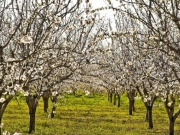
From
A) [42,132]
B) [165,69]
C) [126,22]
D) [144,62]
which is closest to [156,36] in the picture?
[165,69]

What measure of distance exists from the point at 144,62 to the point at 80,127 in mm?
5611

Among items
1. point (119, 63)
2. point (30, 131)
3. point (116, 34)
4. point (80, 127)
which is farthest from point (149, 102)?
point (116, 34)

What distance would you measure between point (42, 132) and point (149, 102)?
852cm

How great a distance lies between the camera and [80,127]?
22.8 meters

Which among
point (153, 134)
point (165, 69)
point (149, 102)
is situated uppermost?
point (165, 69)

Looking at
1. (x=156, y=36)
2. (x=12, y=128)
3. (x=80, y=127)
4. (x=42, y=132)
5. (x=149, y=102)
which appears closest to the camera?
(x=156, y=36)

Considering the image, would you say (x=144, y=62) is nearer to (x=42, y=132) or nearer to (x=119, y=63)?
(x=119, y=63)

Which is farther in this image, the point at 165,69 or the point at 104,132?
the point at 104,132

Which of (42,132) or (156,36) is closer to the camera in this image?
(156,36)

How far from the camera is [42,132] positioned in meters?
19.6

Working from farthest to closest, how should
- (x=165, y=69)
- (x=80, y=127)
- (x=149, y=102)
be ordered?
(x=149, y=102) < (x=80, y=127) < (x=165, y=69)

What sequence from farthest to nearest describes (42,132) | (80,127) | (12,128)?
1. (80,127)
2. (12,128)
3. (42,132)

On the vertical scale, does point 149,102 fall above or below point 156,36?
below

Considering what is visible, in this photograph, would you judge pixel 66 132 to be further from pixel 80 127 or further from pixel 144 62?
pixel 144 62
